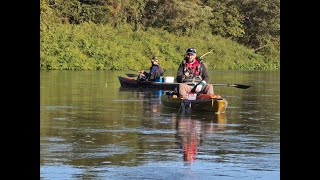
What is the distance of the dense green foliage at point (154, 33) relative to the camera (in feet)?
185

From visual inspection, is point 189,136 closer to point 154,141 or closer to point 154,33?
point 154,141

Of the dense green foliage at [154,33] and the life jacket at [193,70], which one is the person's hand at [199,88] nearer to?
the life jacket at [193,70]

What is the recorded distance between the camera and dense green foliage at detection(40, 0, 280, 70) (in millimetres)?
56281

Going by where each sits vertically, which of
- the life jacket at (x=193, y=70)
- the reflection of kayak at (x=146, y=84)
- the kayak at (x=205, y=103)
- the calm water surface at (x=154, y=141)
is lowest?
the calm water surface at (x=154, y=141)

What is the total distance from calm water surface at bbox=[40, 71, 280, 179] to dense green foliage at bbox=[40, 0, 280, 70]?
34.1 m

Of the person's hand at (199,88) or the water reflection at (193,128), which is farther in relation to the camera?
the person's hand at (199,88)

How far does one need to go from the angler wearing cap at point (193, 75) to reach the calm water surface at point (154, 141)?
0.63 meters

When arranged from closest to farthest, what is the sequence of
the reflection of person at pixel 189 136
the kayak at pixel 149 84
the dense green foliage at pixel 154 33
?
1. the reflection of person at pixel 189 136
2. the kayak at pixel 149 84
3. the dense green foliage at pixel 154 33

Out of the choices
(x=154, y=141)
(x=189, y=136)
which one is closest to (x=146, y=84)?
(x=189, y=136)

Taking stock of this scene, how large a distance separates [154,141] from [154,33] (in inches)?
2007

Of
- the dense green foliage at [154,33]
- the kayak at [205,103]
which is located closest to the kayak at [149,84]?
the kayak at [205,103]
